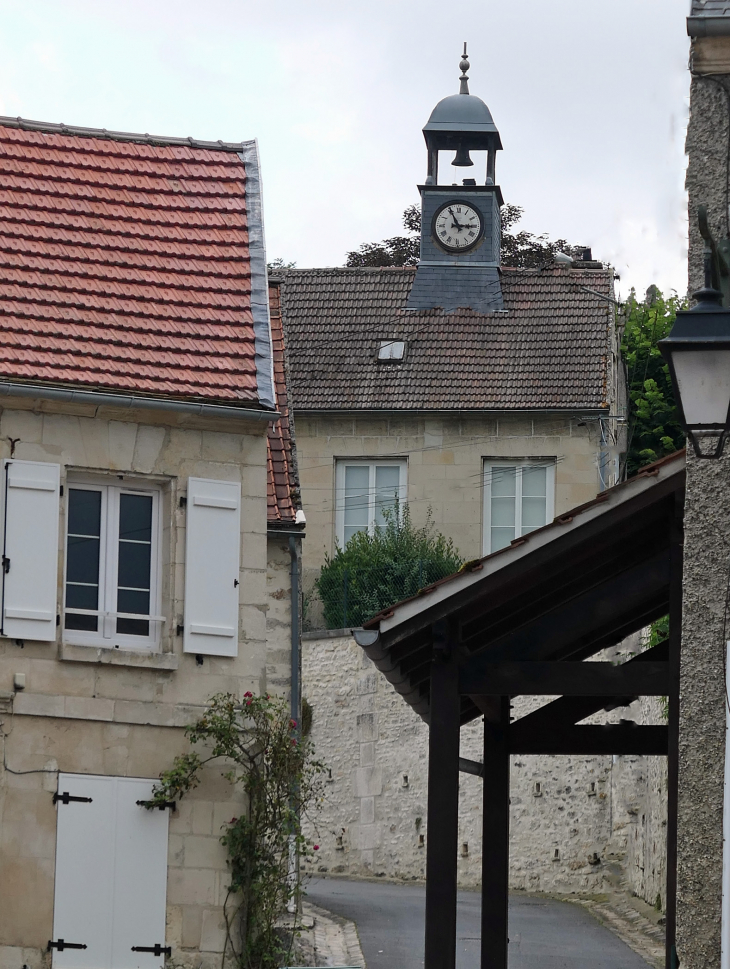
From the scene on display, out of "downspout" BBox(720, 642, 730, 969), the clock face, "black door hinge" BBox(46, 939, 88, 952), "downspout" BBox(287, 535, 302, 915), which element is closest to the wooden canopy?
"downspout" BBox(720, 642, 730, 969)

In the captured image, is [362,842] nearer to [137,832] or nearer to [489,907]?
[137,832]

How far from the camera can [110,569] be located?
12461 mm

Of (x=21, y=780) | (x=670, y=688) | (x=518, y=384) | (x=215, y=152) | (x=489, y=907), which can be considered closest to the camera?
(x=670, y=688)

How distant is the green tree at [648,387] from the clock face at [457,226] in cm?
290

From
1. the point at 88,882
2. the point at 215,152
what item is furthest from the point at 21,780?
the point at 215,152

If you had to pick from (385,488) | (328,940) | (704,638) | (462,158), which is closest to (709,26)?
(704,638)

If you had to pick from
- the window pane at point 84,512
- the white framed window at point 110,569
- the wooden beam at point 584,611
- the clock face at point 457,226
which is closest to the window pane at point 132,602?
the white framed window at point 110,569

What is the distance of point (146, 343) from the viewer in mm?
13039

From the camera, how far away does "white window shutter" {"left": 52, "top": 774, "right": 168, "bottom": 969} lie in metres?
12.0

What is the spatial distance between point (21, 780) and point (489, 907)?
394 cm

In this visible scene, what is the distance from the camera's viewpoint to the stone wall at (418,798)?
21.5m

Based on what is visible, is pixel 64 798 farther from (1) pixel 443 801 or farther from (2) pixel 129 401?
(1) pixel 443 801

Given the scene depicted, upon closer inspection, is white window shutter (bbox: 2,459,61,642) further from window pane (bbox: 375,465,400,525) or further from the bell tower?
the bell tower

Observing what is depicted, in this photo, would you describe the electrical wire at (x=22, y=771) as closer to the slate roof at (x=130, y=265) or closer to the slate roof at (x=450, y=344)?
the slate roof at (x=130, y=265)
